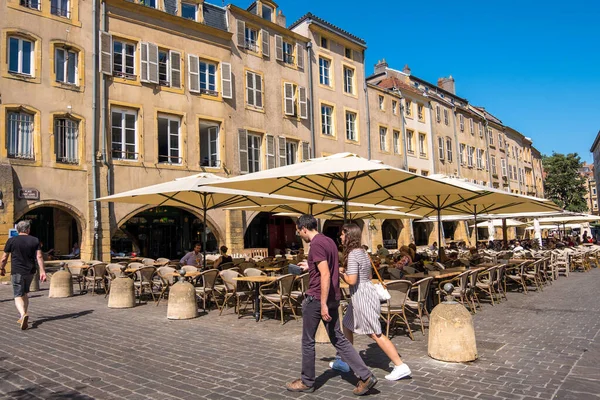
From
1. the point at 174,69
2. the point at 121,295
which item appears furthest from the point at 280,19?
the point at 121,295

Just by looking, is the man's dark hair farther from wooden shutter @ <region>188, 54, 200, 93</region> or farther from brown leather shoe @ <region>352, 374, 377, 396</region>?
wooden shutter @ <region>188, 54, 200, 93</region>

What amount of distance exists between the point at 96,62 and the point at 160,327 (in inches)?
532

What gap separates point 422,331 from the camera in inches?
271

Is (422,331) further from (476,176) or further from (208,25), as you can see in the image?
(476,176)

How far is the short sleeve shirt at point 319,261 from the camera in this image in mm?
4391

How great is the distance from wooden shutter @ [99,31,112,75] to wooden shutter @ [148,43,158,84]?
5.20 feet

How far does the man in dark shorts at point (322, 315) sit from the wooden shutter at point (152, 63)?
16.4m

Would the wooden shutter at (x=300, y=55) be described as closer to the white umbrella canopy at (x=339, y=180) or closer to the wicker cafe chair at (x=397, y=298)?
the white umbrella canopy at (x=339, y=180)

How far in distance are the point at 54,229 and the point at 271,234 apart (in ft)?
33.2

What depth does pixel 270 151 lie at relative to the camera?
22781 millimetres

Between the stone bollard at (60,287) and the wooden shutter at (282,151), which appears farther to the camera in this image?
the wooden shutter at (282,151)

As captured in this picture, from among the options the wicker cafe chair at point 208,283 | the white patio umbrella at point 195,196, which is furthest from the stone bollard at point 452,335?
the white patio umbrella at point 195,196

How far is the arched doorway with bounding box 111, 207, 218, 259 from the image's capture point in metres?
20.1

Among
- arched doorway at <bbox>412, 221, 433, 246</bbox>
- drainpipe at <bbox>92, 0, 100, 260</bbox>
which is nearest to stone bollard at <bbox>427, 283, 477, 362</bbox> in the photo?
drainpipe at <bbox>92, 0, 100, 260</bbox>
